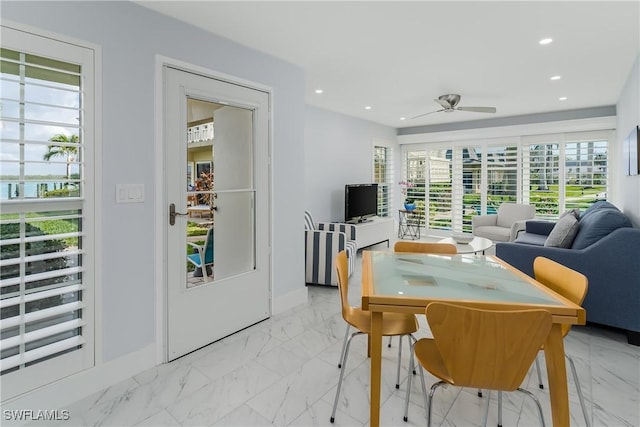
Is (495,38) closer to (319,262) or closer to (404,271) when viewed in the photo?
(404,271)

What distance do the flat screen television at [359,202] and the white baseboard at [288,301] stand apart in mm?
2244

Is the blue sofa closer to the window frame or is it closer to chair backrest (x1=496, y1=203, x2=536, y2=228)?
chair backrest (x1=496, y1=203, x2=536, y2=228)

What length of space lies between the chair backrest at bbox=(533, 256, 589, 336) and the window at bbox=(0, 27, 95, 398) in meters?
2.57

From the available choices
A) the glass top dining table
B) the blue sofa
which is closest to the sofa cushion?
the blue sofa

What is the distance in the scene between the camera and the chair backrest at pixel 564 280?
5.17 ft

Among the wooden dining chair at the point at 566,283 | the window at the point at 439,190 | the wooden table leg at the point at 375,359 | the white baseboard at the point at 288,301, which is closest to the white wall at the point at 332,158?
the window at the point at 439,190

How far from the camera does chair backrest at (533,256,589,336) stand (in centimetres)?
158

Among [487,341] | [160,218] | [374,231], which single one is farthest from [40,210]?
[374,231]

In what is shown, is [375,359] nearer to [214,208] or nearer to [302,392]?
[302,392]

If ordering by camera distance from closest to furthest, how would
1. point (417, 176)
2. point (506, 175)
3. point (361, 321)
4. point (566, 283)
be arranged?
1. point (566, 283)
2. point (361, 321)
3. point (506, 175)
4. point (417, 176)

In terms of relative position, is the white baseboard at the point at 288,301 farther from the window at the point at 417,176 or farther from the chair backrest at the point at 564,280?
the window at the point at 417,176

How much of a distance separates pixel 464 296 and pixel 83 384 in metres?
2.15

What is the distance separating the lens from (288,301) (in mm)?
3361

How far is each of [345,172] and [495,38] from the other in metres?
3.45
